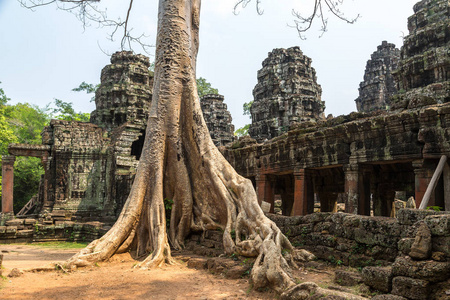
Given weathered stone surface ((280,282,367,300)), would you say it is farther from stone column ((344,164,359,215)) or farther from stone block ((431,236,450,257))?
stone column ((344,164,359,215))

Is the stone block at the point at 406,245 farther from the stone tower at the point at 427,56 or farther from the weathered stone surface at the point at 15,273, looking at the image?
the stone tower at the point at 427,56

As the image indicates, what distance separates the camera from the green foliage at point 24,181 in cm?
2600

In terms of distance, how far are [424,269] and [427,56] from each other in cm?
1344

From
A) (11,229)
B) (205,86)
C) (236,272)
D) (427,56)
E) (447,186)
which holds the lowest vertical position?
(11,229)

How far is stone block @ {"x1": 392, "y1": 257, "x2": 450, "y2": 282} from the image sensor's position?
2793mm

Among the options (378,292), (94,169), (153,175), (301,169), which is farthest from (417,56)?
(94,169)

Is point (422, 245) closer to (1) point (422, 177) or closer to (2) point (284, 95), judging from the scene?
(1) point (422, 177)

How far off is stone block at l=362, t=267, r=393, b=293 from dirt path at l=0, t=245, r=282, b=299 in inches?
38.6

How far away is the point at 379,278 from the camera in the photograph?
3182mm

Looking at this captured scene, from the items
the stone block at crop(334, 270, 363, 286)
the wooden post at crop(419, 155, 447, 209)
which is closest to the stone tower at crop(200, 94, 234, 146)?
the wooden post at crop(419, 155, 447, 209)

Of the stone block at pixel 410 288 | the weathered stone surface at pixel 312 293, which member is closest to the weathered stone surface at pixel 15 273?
the weathered stone surface at pixel 312 293

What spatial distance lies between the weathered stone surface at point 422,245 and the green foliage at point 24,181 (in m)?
27.9

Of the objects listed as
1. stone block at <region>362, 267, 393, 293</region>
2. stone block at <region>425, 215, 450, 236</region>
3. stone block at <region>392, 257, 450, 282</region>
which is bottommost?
stone block at <region>362, 267, 393, 293</region>

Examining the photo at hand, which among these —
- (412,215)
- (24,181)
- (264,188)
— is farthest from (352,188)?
(24,181)
